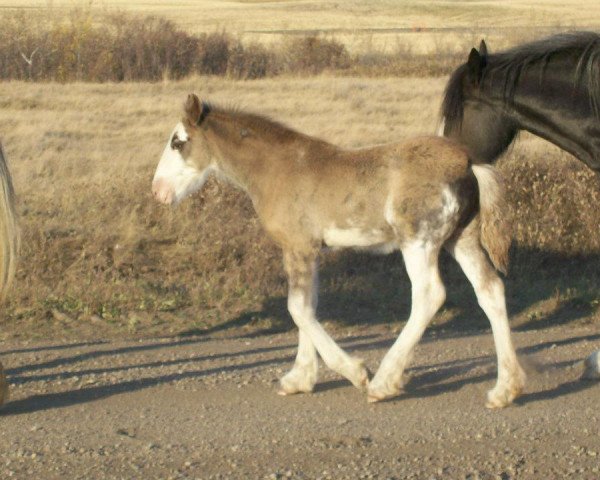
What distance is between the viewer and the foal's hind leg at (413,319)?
6.71 meters

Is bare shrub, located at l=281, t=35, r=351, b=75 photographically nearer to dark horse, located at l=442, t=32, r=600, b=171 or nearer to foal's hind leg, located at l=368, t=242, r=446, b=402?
dark horse, located at l=442, t=32, r=600, b=171

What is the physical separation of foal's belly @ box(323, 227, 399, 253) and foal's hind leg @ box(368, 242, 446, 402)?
0.59 feet

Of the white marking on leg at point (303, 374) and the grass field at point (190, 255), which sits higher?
the white marking on leg at point (303, 374)

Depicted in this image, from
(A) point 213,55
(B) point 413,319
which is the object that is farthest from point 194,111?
(A) point 213,55

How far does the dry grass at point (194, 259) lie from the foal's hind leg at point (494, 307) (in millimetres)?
2385

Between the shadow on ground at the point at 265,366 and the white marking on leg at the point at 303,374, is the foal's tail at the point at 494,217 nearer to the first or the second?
the shadow on ground at the point at 265,366

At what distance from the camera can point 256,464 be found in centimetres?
579

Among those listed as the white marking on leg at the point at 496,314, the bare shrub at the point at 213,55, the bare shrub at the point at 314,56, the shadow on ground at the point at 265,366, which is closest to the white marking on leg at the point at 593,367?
the shadow on ground at the point at 265,366

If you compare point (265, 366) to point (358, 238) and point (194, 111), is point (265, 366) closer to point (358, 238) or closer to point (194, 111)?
point (358, 238)

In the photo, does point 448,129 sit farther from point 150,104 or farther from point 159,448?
point 150,104

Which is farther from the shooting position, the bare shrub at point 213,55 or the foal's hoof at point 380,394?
the bare shrub at point 213,55

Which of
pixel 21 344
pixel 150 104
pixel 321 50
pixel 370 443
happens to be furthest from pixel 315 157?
pixel 321 50

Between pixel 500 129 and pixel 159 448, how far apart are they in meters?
3.32

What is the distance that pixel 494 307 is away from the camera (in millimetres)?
6844
